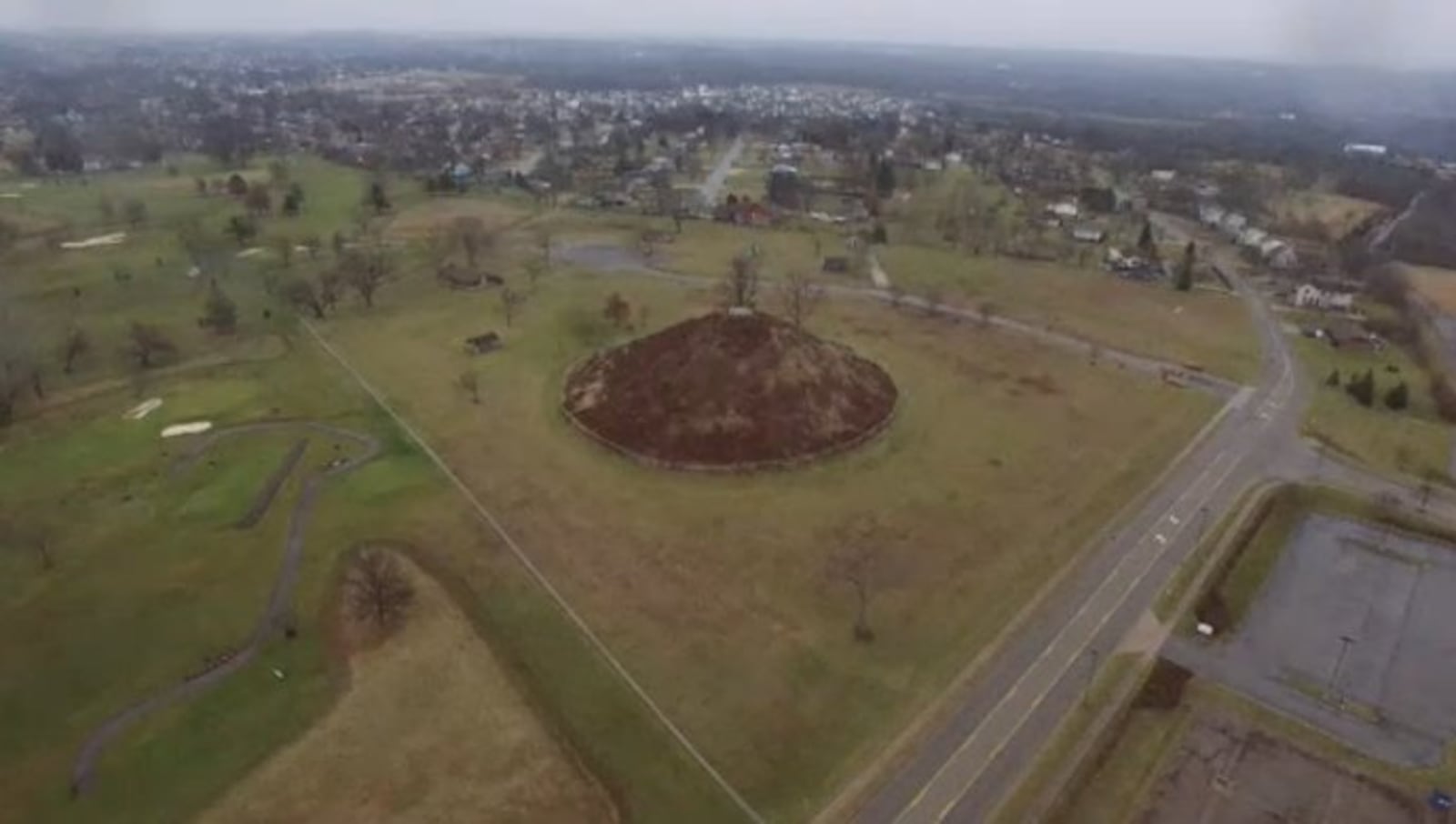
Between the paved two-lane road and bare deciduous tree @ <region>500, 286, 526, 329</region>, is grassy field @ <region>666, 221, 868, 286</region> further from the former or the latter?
the paved two-lane road

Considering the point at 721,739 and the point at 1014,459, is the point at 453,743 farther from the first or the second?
the point at 1014,459

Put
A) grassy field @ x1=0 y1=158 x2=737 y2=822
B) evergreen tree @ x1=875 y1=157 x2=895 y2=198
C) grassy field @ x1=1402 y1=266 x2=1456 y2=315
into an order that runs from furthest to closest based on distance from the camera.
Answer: evergreen tree @ x1=875 y1=157 x2=895 y2=198 < grassy field @ x1=1402 y1=266 x2=1456 y2=315 < grassy field @ x1=0 y1=158 x2=737 y2=822

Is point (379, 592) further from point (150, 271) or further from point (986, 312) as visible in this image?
point (150, 271)

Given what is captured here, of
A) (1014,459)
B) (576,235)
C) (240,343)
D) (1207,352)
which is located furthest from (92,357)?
(1207,352)

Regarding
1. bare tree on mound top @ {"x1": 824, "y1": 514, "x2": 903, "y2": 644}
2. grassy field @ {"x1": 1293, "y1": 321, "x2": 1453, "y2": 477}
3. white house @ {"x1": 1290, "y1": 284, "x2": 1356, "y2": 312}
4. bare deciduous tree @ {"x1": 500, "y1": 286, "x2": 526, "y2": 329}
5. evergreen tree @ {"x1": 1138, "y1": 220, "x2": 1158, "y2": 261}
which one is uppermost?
evergreen tree @ {"x1": 1138, "y1": 220, "x2": 1158, "y2": 261}

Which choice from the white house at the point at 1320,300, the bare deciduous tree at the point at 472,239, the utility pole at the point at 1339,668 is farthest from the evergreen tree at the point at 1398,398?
the bare deciduous tree at the point at 472,239

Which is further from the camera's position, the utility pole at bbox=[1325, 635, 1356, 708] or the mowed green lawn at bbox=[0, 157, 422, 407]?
the mowed green lawn at bbox=[0, 157, 422, 407]

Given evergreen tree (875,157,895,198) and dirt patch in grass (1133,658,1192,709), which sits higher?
evergreen tree (875,157,895,198)

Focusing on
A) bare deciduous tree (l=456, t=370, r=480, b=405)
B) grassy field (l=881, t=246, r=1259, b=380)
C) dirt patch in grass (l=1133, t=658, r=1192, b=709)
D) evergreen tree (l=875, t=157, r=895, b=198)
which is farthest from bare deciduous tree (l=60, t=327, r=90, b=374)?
evergreen tree (l=875, t=157, r=895, b=198)
